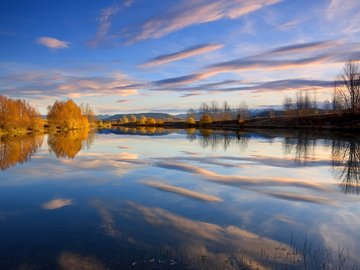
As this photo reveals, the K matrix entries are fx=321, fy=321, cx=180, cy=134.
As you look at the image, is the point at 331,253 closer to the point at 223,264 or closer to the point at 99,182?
the point at 223,264

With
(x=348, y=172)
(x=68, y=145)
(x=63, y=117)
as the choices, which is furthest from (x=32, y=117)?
(x=348, y=172)

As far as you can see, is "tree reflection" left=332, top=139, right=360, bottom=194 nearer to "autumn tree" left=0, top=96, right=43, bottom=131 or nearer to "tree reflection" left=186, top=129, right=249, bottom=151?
"tree reflection" left=186, top=129, right=249, bottom=151

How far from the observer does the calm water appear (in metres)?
6.74

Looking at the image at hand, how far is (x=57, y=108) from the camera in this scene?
311 feet

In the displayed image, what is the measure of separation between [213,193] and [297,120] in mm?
82722

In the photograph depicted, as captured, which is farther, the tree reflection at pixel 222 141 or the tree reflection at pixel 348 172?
the tree reflection at pixel 222 141

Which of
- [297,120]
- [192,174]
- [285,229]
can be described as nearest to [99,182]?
[192,174]

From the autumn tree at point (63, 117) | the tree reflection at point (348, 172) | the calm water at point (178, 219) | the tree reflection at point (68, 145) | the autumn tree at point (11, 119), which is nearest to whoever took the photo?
the calm water at point (178, 219)

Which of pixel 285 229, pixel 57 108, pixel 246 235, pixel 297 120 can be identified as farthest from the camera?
pixel 57 108

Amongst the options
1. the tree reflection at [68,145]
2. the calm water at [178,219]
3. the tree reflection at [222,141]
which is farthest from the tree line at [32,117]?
the calm water at [178,219]

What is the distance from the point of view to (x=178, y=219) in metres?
9.35

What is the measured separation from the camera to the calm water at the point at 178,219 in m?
6.74

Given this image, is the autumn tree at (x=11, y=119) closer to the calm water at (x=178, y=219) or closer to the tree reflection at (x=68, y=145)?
the tree reflection at (x=68, y=145)

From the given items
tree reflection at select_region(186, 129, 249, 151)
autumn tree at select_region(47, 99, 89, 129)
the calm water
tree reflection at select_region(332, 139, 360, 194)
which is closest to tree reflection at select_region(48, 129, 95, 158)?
the calm water
